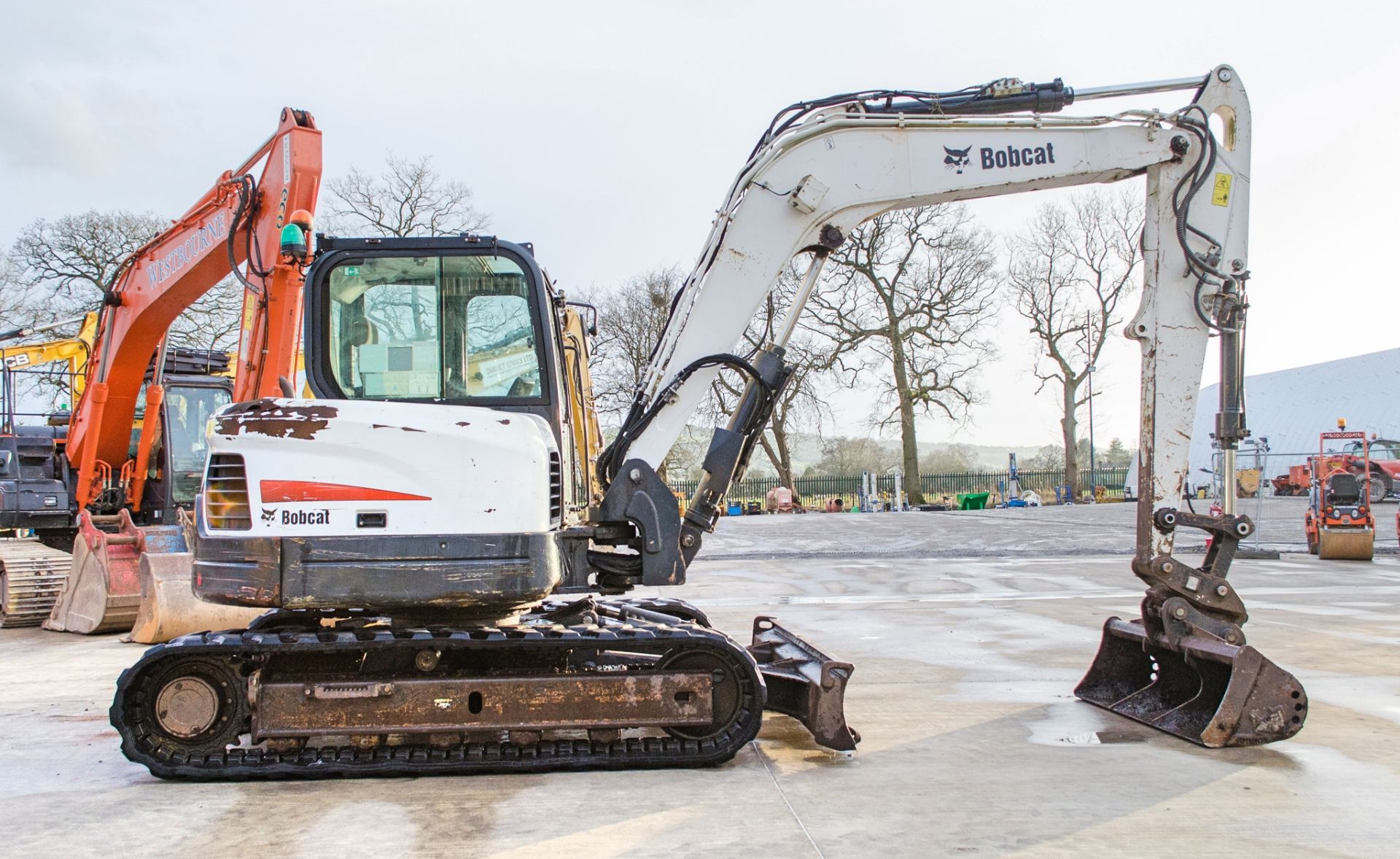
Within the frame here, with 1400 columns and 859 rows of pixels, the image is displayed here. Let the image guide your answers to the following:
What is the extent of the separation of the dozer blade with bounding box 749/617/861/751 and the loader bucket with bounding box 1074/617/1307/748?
171cm

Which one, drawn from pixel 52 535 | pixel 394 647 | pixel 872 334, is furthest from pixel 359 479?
pixel 872 334

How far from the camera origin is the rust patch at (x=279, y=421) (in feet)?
15.2

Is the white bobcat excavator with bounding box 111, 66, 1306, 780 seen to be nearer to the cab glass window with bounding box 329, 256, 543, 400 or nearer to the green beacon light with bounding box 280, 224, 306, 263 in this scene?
the cab glass window with bounding box 329, 256, 543, 400

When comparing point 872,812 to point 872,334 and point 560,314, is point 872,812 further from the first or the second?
point 872,334

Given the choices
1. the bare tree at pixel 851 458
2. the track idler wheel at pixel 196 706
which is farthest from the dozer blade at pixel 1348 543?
the bare tree at pixel 851 458

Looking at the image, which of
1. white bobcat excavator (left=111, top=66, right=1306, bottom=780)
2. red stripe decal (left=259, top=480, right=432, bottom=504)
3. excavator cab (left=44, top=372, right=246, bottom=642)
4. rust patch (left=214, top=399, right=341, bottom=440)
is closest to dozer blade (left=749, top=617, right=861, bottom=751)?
white bobcat excavator (left=111, top=66, right=1306, bottom=780)

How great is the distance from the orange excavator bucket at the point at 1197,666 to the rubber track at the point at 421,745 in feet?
7.66

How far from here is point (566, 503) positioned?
5344mm

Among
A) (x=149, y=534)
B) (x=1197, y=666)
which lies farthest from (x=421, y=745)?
(x=149, y=534)

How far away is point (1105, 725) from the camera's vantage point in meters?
5.69

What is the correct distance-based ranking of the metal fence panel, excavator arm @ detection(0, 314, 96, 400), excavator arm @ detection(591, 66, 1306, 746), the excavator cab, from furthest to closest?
the metal fence panel < excavator arm @ detection(0, 314, 96, 400) < the excavator cab < excavator arm @ detection(591, 66, 1306, 746)

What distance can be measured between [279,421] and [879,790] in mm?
3087

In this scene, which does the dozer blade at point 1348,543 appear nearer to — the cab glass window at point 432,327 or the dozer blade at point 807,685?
the dozer blade at point 807,685

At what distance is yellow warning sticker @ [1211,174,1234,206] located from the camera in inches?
236
